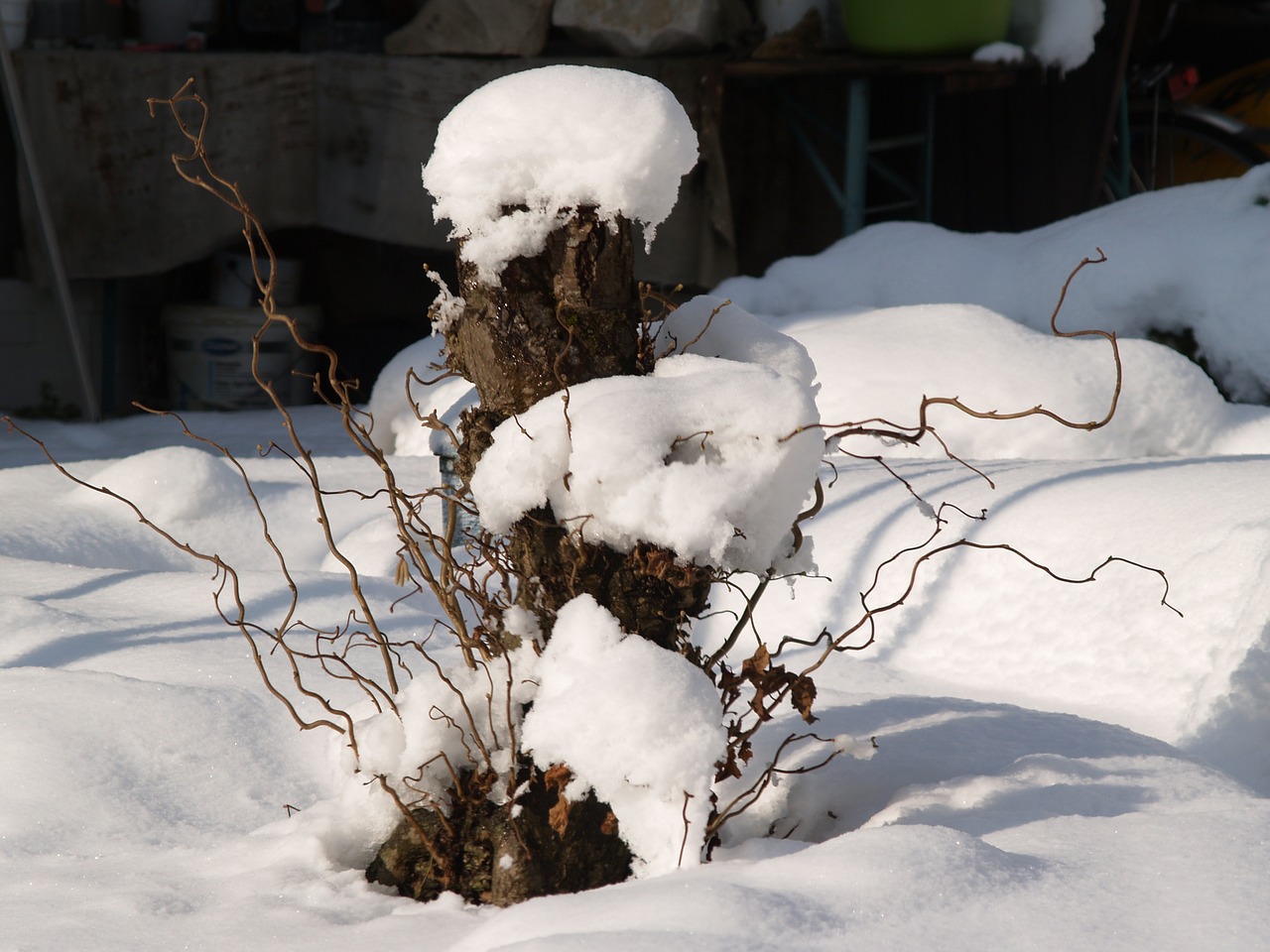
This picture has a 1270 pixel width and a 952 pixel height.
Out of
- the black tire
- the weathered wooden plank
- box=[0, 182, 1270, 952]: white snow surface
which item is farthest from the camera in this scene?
the black tire

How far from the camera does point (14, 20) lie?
4.36 m

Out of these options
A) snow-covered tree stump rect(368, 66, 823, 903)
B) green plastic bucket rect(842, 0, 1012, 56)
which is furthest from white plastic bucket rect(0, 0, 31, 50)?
snow-covered tree stump rect(368, 66, 823, 903)

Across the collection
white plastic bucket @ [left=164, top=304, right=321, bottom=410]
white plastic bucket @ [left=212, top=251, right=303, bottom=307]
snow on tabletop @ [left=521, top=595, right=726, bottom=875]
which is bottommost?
white plastic bucket @ [left=164, top=304, right=321, bottom=410]

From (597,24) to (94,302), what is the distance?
84.8 inches

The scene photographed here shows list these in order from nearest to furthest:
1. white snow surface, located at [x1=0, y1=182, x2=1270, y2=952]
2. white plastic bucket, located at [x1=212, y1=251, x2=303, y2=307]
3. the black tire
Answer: white snow surface, located at [x1=0, y1=182, x2=1270, y2=952], the black tire, white plastic bucket, located at [x1=212, y1=251, x2=303, y2=307]

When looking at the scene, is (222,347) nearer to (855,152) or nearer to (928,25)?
(855,152)

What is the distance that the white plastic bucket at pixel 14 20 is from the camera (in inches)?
171

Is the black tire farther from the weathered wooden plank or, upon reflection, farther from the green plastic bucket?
the weathered wooden plank

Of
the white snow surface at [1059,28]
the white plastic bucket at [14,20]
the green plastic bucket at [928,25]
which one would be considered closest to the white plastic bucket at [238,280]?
the white plastic bucket at [14,20]

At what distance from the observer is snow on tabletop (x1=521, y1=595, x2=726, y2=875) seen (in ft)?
3.74

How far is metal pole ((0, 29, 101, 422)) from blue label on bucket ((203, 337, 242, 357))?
22.4 inches

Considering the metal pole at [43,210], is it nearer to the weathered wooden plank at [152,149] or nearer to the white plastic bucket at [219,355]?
the weathered wooden plank at [152,149]

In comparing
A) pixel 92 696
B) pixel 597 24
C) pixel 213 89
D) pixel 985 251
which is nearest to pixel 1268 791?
pixel 92 696

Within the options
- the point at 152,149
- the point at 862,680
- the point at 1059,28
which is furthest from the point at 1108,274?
the point at 152,149
